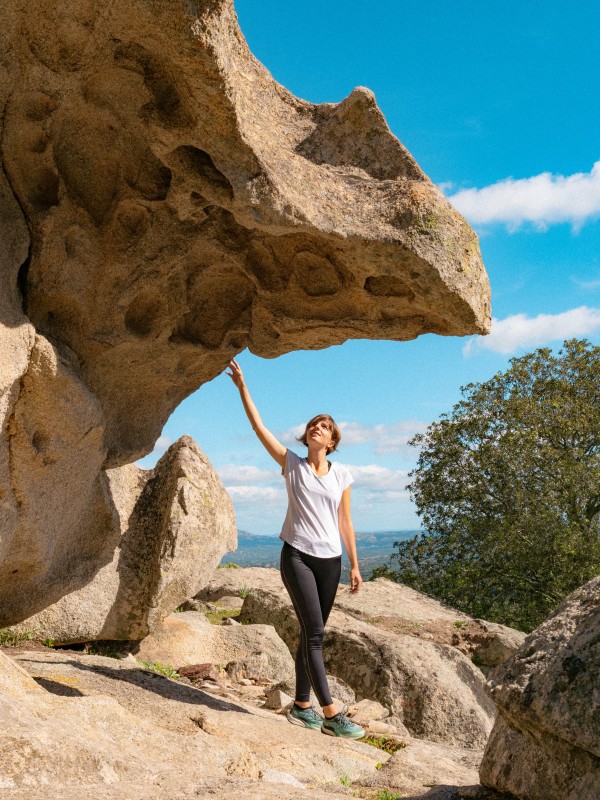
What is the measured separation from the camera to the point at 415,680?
33.0 ft

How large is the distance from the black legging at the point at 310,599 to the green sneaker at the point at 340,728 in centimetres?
18

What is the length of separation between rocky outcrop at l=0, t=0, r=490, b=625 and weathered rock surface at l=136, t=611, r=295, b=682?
2.26 m

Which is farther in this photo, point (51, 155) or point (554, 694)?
point (51, 155)

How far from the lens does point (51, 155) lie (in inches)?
283

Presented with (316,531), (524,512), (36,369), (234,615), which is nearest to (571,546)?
(524,512)

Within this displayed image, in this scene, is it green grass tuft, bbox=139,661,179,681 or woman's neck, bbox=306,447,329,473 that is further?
green grass tuft, bbox=139,661,179,681

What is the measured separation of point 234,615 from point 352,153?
Result: 8738 mm

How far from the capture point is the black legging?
7.15 metres

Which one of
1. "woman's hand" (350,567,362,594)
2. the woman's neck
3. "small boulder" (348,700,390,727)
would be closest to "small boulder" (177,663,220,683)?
"small boulder" (348,700,390,727)

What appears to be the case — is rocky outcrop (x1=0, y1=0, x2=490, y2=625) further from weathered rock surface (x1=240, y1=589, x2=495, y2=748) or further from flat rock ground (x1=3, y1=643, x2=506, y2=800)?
weathered rock surface (x1=240, y1=589, x2=495, y2=748)

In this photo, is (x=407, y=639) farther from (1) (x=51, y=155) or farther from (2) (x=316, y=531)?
(1) (x=51, y=155)

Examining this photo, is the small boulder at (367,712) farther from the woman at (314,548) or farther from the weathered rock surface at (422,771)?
the weathered rock surface at (422,771)

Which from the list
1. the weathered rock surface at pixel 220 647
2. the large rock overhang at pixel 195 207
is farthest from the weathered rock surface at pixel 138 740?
the large rock overhang at pixel 195 207

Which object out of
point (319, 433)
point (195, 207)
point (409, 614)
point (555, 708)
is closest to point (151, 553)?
point (319, 433)
